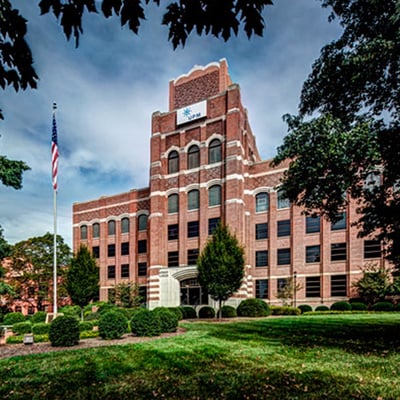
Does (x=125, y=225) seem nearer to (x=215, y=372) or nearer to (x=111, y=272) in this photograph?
(x=111, y=272)

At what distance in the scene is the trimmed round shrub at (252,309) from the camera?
2619 centimetres

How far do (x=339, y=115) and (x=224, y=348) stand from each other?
858 centimetres

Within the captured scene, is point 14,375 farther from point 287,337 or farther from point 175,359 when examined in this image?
point 287,337

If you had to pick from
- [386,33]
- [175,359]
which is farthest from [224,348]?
[386,33]

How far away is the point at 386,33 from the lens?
10.2 m

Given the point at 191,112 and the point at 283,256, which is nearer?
the point at 283,256

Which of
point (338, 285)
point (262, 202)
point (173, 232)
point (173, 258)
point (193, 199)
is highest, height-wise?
point (193, 199)

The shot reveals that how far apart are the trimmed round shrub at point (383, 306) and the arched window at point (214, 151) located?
1825 cm

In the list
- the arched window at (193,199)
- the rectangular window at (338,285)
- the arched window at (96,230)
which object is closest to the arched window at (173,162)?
the arched window at (193,199)

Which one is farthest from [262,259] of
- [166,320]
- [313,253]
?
[166,320]

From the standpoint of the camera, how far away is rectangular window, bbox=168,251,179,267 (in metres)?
35.1

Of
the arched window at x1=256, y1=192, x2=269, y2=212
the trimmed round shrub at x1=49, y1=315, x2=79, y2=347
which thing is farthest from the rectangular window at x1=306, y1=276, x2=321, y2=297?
the trimmed round shrub at x1=49, y1=315, x2=79, y2=347

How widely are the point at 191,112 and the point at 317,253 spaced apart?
18.5 meters

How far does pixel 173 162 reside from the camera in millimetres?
36906
